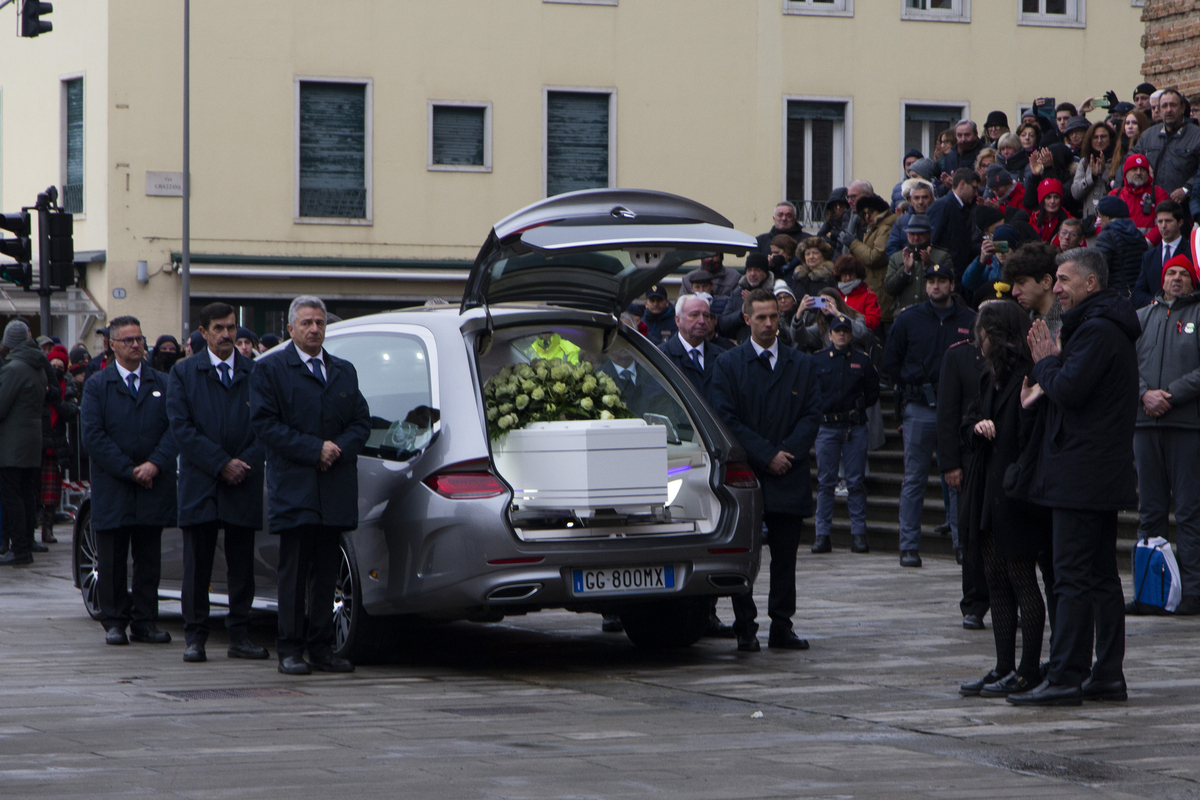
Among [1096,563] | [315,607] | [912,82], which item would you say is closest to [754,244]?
[1096,563]

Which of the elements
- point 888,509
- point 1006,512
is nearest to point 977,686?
point 1006,512

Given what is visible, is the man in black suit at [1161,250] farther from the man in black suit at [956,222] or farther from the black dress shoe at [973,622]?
the black dress shoe at [973,622]

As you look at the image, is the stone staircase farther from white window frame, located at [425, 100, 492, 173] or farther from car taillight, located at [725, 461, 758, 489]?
white window frame, located at [425, 100, 492, 173]

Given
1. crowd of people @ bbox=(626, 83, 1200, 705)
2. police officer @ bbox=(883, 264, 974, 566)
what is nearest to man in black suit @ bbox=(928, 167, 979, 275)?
crowd of people @ bbox=(626, 83, 1200, 705)

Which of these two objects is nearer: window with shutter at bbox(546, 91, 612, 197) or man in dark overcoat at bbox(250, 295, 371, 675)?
man in dark overcoat at bbox(250, 295, 371, 675)

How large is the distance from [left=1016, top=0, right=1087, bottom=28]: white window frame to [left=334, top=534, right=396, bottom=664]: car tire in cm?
2848

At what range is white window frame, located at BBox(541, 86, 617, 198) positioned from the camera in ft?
107

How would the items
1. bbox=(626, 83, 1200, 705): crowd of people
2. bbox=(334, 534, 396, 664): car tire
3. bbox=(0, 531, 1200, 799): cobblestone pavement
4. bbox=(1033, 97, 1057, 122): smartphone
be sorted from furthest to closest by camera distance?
bbox=(1033, 97, 1057, 122): smartphone
bbox=(334, 534, 396, 664): car tire
bbox=(626, 83, 1200, 705): crowd of people
bbox=(0, 531, 1200, 799): cobblestone pavement

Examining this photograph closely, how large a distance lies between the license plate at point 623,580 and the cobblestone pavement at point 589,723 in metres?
0.47

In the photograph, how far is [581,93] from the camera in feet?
108

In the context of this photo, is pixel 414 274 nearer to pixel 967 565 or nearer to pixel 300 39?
pixel 300 39

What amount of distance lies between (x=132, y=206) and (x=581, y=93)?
8.16m

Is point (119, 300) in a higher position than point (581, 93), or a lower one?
lower

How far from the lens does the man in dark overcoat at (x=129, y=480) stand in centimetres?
1079
